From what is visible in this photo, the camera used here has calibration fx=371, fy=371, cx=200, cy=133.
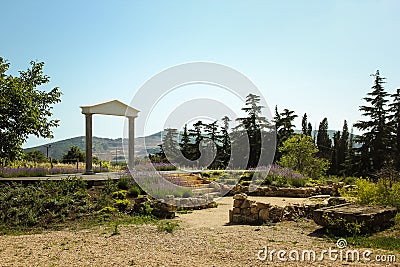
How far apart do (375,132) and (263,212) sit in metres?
20.5

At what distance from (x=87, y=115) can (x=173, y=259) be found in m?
11.3

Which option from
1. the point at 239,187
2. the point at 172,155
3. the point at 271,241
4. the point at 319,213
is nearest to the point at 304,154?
the point at 239,187

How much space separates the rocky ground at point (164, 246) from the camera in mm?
5039

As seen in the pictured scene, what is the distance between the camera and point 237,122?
2722cm

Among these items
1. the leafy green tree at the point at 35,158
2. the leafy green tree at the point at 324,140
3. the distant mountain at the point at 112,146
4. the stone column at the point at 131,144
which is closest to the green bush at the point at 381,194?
the distant mountain at the point at 112,146

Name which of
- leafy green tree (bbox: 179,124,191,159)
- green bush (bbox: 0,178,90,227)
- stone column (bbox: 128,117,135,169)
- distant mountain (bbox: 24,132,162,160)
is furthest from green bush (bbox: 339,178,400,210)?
leafy green tree (bbox: 179,124,191,159)

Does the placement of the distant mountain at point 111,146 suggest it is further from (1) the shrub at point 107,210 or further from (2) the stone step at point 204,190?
(1) the shrub at point 107,210

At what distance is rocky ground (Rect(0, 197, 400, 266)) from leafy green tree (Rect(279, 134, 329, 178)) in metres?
9.81

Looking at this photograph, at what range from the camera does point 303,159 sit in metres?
17.5

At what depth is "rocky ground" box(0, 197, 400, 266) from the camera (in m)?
5.04

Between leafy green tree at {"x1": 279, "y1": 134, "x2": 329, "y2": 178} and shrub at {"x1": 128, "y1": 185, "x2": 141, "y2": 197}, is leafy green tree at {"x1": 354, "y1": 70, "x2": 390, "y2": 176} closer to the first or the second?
→ leafy green tree at {"x1": 279, "y1": 134, "x2": 329, "y2": 178}

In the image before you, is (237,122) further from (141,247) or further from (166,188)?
(141,247)

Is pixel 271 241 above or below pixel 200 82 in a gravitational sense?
below

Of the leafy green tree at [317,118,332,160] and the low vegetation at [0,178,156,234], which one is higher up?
the leafy green tree at [317,118,332,160]
